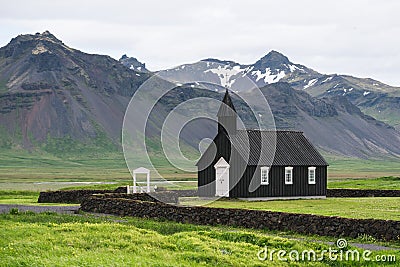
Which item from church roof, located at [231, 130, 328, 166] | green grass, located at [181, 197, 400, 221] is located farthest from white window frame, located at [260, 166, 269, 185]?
green grass, located at [181, 197, 400, 221]

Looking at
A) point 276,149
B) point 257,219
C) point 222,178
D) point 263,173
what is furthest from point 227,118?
point 257,219

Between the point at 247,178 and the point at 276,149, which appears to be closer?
the point at 247,178

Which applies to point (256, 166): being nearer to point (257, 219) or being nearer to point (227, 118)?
point (227, 118)

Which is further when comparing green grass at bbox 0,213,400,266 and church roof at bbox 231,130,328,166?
church roof at bbox 231,130,328,166

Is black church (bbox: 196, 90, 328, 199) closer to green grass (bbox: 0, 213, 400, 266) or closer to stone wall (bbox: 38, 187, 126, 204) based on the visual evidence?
stone wall (bbox: 38, 187, 126, 204)

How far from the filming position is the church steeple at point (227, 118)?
6122cm

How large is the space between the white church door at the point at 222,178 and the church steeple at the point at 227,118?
2.80 metres

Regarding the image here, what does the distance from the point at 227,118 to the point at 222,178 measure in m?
5.59

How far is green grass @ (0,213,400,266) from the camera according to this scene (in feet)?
63.5

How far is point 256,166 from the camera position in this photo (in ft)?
193

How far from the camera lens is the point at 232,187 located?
58.7 m

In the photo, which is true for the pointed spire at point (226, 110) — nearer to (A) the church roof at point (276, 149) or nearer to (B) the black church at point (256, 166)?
(B) the black church at point (256, 166)

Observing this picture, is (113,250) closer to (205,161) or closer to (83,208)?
(83,208)

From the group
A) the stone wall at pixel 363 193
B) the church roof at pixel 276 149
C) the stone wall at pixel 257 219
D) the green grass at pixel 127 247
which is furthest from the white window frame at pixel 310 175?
the green grass at pixel 127 247
